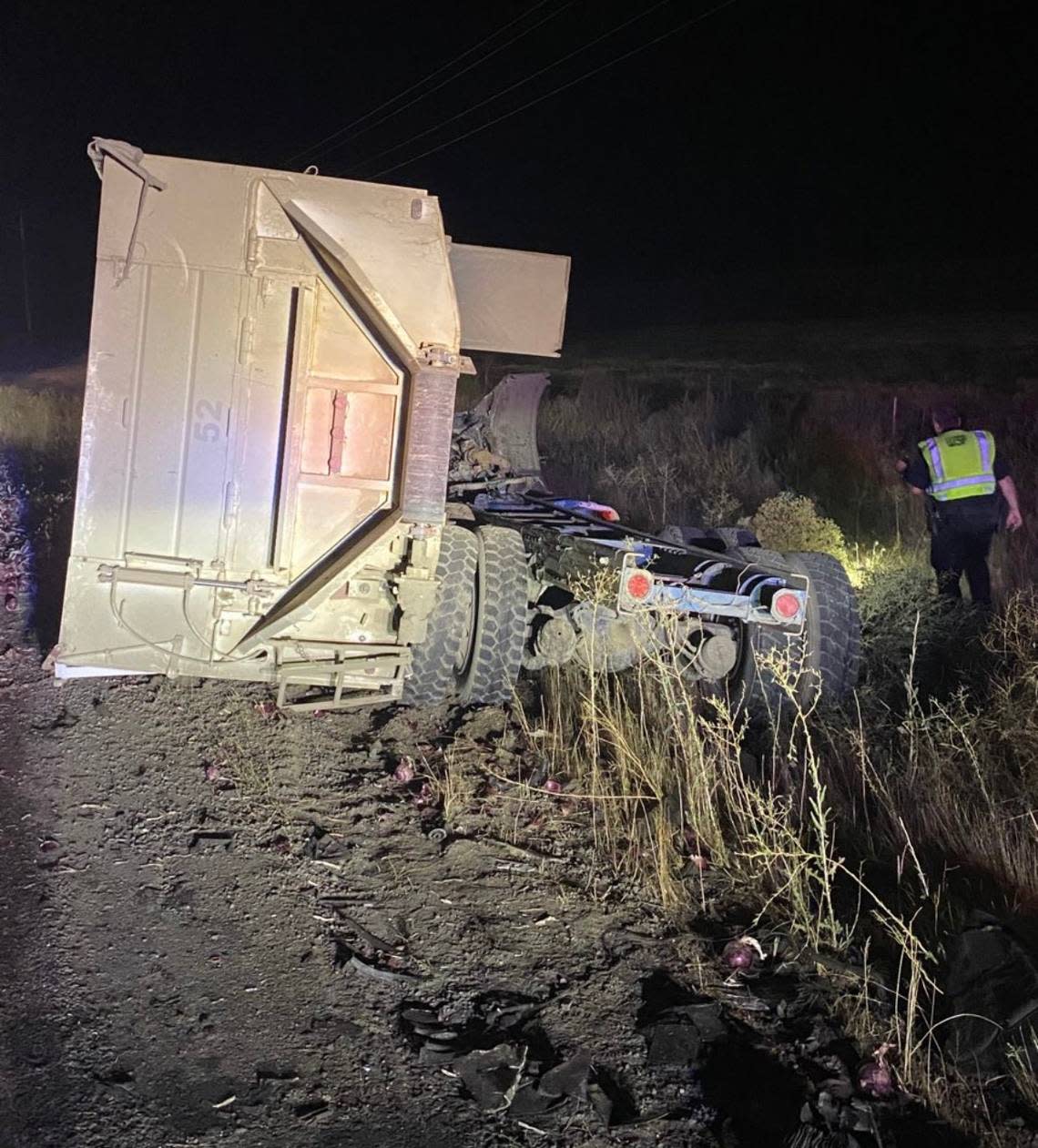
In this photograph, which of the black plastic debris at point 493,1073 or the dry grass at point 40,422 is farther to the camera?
the dry grass at point 40,422

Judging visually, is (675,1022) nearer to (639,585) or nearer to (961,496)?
(639,585)

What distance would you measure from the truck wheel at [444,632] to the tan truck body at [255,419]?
0.51m

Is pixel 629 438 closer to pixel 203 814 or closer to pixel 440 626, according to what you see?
pixel 440 626

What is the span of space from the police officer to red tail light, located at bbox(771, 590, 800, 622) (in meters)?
3.02

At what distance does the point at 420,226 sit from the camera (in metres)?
5.36

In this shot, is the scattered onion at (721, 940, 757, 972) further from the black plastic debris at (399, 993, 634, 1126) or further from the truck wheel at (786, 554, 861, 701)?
the truck wheel at (786, 554, 861, 701)

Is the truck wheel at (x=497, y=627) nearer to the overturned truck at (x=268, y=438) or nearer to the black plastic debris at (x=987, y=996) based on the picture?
the overturned truck at (x=268, y=438)

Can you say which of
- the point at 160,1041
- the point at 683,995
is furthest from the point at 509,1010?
the point at 160,1041

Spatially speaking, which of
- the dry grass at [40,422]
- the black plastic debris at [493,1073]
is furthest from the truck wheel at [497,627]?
the dry grass at [40,422]

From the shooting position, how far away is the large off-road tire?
6422 millimetres

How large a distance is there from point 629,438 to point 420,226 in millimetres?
11041

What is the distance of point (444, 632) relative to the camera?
20.4 ft

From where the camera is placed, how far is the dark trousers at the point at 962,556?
8.41 m

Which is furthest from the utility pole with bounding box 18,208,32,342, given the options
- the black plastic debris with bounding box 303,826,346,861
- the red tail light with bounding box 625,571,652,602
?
the black plastic debris with bounding box 303,826,346,861
